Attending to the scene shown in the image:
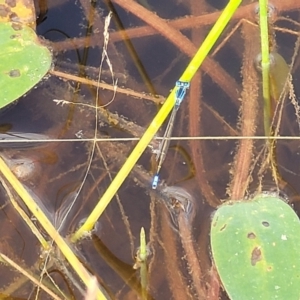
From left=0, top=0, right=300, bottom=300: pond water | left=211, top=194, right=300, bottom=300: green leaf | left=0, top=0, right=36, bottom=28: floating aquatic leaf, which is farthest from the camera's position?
left=0, top=0, right=36, bottom=28: floating aquatic leaf

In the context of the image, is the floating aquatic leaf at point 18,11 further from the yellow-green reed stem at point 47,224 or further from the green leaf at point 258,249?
the green leaf at point 258,249

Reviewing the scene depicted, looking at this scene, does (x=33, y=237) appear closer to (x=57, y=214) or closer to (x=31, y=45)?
(x=57, y=214)

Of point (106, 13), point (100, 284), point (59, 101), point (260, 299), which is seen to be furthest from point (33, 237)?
point (106, 13)

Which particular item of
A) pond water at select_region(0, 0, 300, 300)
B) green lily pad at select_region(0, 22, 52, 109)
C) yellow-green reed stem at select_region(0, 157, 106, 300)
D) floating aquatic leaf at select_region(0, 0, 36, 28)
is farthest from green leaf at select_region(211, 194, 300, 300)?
floating aquatic leaf at select_region(0, 0, 36, 28)

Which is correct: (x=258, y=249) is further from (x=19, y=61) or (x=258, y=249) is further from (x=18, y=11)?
(x=18, y=11)

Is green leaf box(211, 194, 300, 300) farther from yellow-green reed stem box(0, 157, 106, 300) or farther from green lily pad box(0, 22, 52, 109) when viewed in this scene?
green lily pad box(0, 22, 52, 109)

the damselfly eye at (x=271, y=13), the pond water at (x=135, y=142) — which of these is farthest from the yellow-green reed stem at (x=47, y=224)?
the damselfly eye at (x=271, y=13)
